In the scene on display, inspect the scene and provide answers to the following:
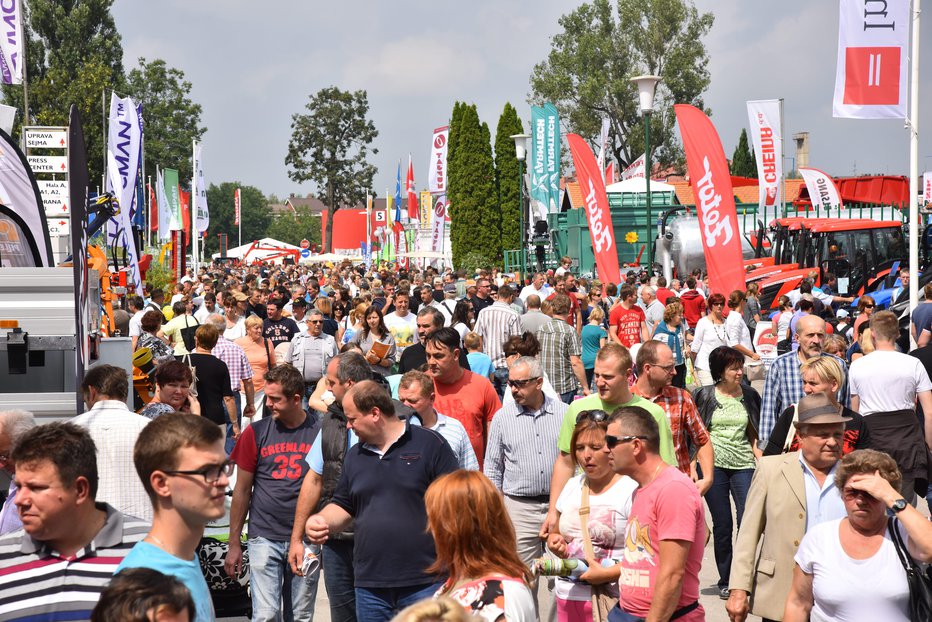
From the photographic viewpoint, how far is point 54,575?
3.40 metres

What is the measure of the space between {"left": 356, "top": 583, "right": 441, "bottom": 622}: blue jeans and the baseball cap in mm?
1811

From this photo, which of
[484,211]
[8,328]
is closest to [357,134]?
[484,211]

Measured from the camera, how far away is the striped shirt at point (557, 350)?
11000 mm

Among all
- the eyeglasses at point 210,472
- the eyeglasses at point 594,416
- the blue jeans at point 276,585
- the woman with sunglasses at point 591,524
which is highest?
the eyeglasses at point 210,472

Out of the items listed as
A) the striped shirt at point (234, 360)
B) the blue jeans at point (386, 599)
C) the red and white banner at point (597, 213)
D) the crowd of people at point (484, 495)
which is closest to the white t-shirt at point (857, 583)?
the crowd of people at point (484, 495)

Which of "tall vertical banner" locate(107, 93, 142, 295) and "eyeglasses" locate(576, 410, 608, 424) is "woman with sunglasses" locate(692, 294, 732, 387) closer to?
"eyeglasses" locate(576, 410, 608, 424)

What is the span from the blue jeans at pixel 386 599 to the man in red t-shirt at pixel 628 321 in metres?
9.57

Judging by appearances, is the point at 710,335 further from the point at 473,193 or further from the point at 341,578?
the point at 473,193

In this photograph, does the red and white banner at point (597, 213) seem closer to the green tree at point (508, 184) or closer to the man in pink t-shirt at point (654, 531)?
the man in pink t-shirt at point (654, 531)

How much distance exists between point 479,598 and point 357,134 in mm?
94868

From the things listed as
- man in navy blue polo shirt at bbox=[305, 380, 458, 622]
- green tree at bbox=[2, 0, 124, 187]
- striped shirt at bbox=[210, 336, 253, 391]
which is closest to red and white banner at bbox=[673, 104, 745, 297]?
striped shirt at bbox=[210, 336, 253, 391]

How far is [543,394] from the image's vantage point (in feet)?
22.4

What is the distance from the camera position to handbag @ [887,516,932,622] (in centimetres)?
421

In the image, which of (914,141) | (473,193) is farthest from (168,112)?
(914,141)
